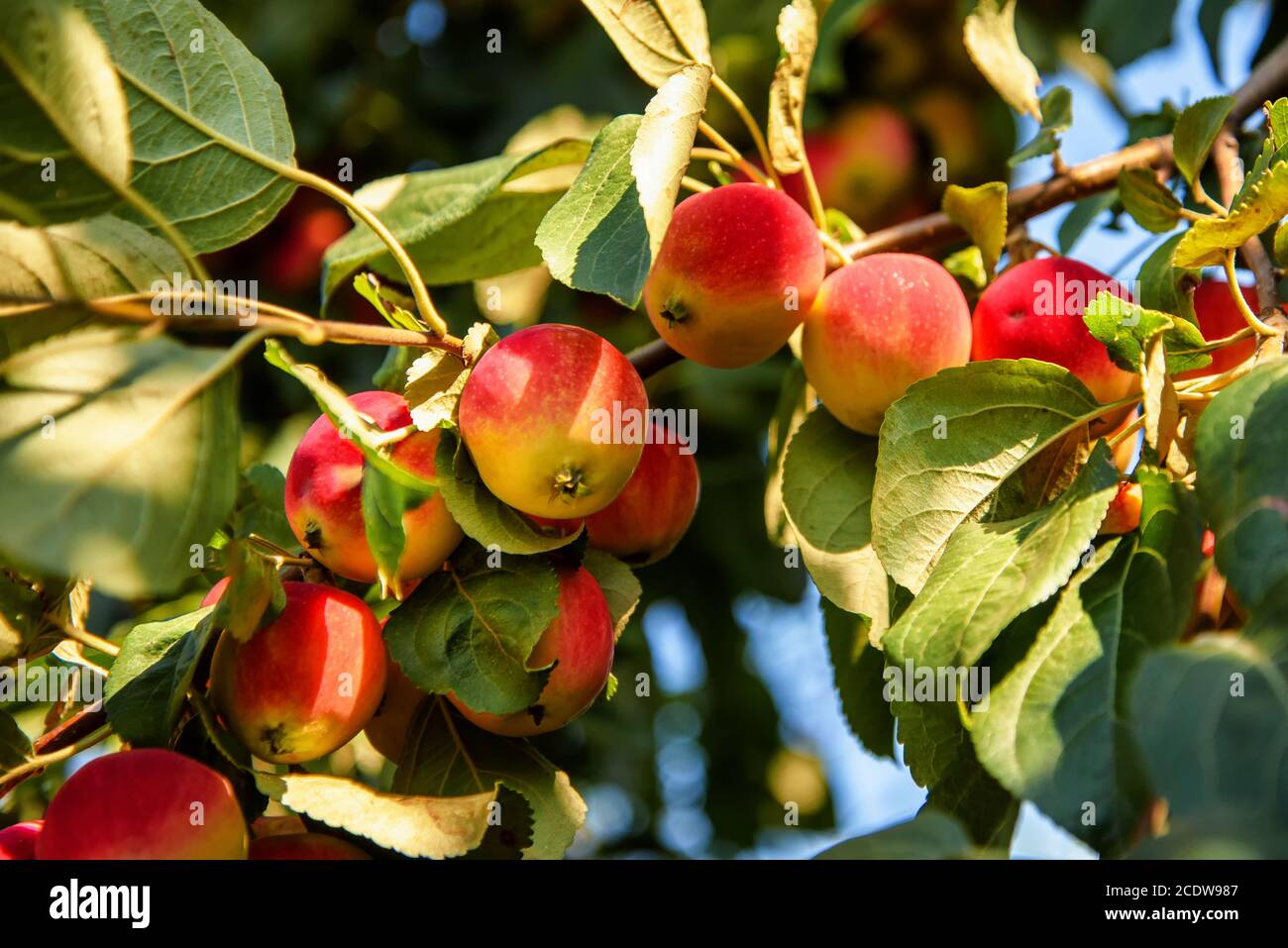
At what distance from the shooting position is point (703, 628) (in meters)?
2.47

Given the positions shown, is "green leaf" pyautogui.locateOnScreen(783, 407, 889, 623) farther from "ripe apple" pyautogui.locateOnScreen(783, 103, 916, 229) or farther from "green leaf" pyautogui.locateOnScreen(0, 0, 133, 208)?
"ripe apple" pyautogui.locateOnScreen(783, 103, 916, 229)

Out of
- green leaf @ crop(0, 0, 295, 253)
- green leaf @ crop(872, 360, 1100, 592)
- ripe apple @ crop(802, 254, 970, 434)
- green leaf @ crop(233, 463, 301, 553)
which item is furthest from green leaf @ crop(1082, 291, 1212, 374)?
green leaf @ crop(233, 463, 301, 553)

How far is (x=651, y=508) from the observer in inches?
40.3

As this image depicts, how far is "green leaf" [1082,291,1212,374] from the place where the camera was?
84cm

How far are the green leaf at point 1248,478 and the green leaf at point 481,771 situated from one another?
1.62 feet

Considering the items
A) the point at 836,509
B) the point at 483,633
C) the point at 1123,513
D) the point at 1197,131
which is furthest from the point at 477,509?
the point at 1197,131

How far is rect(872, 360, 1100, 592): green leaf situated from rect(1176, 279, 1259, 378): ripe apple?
0.59 feet

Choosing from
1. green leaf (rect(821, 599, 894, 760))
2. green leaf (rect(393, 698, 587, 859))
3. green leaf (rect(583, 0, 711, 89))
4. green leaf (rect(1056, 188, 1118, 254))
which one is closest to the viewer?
green leaf (rect(393, 698, 587, 859))

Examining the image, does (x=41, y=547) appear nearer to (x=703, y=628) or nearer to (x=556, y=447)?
(x=556, y=447)

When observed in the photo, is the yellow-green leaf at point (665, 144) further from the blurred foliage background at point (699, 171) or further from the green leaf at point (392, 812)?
the blurred foliage background at point (699, 171)

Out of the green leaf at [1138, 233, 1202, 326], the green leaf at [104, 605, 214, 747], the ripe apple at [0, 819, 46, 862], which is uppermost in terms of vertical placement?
the green leaf at [1138, 233, 1202, 326]

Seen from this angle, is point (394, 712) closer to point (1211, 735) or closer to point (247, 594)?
point (247, 594)
